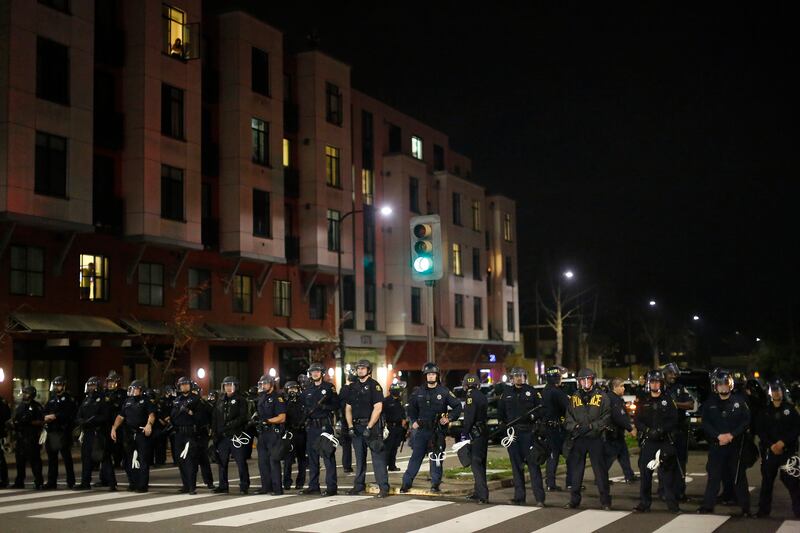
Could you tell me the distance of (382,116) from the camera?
53875 millimetres

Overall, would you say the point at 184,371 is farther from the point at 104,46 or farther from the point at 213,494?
the point at 213,494

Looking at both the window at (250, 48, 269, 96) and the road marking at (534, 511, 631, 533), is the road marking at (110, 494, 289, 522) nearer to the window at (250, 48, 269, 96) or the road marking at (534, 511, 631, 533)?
the road marking at (534, 511, 631, 533)

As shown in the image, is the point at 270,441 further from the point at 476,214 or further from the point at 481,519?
the point at 476,214

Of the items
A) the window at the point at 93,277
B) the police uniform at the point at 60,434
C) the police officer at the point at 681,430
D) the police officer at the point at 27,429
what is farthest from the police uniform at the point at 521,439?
the window at the point at 93,277

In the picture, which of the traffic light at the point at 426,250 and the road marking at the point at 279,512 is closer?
the road marking at the point at 279,512

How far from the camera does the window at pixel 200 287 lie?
37.6 m

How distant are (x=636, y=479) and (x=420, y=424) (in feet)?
18.0

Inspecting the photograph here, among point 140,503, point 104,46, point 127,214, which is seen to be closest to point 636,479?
point 140,503

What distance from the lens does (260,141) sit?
41.5m

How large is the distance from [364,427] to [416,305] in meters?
39.4

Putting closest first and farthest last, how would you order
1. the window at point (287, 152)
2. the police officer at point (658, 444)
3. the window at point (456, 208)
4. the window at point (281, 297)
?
1. the police officer at point (658, 444)
2. the window at point (281, 297)
3. the window at point (287, 152)
4. the window at point (456, 208)

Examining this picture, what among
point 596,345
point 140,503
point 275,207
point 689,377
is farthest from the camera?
point 596,345

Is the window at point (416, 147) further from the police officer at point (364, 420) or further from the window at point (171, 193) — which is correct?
the police officer at point (364, 420)

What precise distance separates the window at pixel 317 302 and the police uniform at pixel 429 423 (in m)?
30.0
